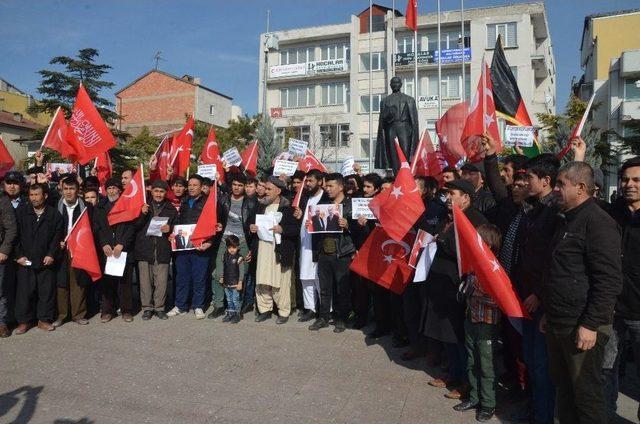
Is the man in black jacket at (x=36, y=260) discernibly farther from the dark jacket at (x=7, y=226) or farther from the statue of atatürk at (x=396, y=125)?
the statue of atatürk at (x=396, y=125)

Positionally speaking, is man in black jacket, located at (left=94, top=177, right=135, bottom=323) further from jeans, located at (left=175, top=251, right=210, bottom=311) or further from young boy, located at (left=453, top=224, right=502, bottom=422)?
young boy, located at (left=453, top=224, right=502, bottom=422)

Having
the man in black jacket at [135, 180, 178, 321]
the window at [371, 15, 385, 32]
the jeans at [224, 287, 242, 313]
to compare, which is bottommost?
the jeans at [224, 287, 242, 313]

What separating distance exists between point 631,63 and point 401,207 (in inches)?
1423

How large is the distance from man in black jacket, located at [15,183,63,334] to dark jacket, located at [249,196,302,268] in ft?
10.1

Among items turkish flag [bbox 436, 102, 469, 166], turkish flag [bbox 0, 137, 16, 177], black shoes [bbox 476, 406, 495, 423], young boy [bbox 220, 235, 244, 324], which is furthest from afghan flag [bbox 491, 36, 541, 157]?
turkish flag [bbox 0, 137, 16, 177]

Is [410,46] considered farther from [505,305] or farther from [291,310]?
[505,305]

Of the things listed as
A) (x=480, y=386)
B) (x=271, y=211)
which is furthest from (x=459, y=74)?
(x=480, y=386)

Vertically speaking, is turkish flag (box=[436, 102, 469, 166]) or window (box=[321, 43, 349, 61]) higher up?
window (box=[321, 43, 349, 61])

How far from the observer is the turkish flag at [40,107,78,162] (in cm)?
902

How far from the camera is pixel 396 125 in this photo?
859cm

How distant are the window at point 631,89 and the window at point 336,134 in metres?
20.6

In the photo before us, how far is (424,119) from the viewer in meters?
42.0

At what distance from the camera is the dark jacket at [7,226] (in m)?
6.81

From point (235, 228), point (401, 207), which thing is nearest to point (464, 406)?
point (401, 207)
